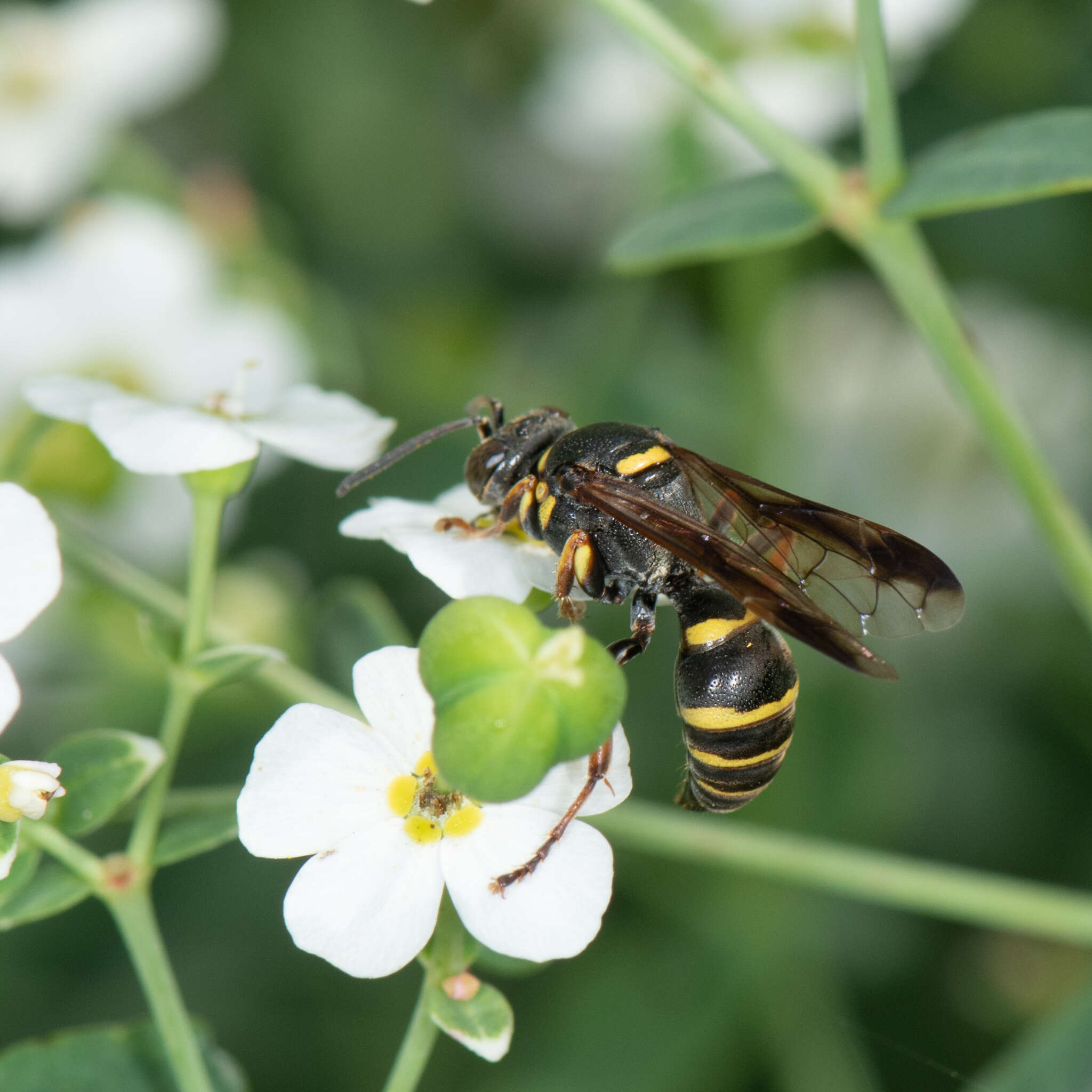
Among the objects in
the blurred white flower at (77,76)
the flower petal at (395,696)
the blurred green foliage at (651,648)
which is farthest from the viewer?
the blurred white flower at (77,76)

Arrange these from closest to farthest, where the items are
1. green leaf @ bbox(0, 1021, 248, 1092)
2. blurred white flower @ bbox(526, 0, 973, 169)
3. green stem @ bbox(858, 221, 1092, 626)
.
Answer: green leaf @ bbox(0, 1021, 248, 1092)
green stem @ bbox(858, 221, 1092, 626)
blurred white flower @ bbox(526, 0, 973, 169)

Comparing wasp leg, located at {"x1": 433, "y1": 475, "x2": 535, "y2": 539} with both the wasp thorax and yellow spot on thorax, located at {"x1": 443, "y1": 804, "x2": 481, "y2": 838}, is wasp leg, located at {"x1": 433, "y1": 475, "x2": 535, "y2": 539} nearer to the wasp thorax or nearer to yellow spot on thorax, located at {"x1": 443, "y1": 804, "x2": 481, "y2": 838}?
the wasp thorax

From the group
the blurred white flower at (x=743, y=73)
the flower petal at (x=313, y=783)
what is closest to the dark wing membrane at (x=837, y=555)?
the flower petal at (x=313, y=783)

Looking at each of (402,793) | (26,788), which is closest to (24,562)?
(26,788)

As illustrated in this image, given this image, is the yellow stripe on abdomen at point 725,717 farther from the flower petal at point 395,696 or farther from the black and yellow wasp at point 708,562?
the flower petal at point 395,696

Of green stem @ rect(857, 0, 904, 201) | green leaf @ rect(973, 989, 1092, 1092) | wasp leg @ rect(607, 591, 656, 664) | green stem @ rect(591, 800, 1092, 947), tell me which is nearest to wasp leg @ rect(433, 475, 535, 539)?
wasp leg @ rect(607, 591, 656, 664)

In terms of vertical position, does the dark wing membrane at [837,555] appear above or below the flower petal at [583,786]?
below

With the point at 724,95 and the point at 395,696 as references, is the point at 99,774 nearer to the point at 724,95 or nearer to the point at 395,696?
the point at 395,696

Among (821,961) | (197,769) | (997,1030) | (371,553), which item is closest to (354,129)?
(371,553)
